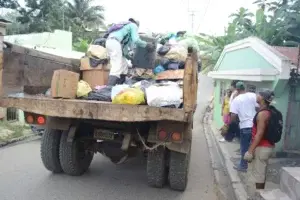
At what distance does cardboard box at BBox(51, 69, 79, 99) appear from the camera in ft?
13.6

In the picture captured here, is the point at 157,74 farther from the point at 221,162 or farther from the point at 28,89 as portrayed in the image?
the point at 221,162

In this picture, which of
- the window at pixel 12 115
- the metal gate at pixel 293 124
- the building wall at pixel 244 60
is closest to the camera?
the metal gate at pixel 293 124

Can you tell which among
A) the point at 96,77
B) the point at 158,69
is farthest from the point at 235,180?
the point at 96,77

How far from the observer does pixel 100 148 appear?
5.10 meters

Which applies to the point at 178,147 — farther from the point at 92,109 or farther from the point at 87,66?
the point at 87,66

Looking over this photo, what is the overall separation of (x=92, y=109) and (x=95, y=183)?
1616 mm

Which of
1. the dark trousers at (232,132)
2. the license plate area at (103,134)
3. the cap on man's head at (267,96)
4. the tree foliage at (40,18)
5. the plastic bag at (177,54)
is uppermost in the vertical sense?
the tree foliage at (40,18)

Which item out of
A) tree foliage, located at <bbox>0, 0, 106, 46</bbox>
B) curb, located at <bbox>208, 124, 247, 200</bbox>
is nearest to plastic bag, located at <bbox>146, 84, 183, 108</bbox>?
curb, located at <bbox>208, 124, 247, 200</bbox>

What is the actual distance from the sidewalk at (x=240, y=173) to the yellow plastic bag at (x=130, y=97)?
2105 millimetres

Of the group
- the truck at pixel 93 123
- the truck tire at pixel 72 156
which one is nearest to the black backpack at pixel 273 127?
the truck at pixel 93 123

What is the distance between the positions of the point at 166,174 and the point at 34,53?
2.56 m

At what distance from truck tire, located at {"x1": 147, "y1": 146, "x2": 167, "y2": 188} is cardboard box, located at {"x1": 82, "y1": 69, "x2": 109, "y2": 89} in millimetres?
1338

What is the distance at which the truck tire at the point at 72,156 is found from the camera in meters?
5.12

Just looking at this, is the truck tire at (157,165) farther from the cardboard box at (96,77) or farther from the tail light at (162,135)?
the cardboard box at (96,77)
